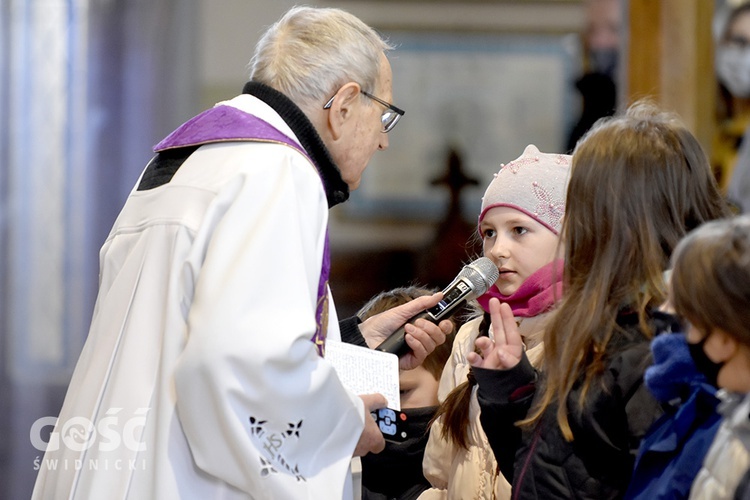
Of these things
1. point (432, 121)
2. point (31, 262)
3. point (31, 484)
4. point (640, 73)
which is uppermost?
point (640, 73)

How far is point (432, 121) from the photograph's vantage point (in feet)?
19.1

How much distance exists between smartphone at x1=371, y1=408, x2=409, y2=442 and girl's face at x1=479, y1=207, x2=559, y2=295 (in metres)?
0.43

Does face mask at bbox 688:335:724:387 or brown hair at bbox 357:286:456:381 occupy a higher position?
face mask at bbox 688:335:724:387

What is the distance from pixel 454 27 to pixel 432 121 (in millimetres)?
536

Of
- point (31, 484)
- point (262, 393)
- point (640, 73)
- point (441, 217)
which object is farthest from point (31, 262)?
point (262, 393)

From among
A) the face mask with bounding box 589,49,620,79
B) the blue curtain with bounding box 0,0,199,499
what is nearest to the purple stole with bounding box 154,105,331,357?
the blue curtain with bounding box 0,0,199,499

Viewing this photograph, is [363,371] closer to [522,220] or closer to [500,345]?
[500,345]

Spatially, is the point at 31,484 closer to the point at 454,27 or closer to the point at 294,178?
the point at 454,27

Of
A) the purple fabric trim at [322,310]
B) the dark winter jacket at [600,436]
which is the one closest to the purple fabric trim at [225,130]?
the purple fabric trim at [322,310]

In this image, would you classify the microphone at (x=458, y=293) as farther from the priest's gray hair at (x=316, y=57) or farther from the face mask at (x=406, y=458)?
the priest's gray hair at (x=316, y=57)

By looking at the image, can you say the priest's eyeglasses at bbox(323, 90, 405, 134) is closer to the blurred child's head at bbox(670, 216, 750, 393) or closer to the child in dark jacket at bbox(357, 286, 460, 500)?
the child in dark jacket at bbox(357, 286, 460, 500)

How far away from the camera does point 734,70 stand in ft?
15.7

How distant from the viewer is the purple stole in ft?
6.73

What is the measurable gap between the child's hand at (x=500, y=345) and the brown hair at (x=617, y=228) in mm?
65
